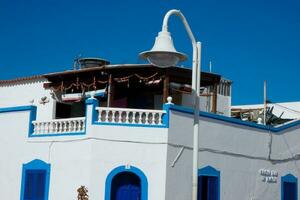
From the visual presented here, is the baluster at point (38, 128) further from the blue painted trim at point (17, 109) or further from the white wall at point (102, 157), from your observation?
the white wall at point (102, 157)

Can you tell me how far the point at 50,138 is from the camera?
1512cm

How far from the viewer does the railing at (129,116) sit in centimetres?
1425

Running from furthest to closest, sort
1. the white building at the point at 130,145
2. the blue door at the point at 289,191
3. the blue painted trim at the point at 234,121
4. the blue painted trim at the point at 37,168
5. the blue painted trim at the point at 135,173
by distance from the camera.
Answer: the blue door at the point at 289,191
the blue painted trim at the point at 37,168
the blue painted trim at the point at 234,121
the white building at the point at 130,145
the blue painted trim at the point at 135,173

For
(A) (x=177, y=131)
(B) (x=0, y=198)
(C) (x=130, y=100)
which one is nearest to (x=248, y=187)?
(A) (x=177, y=131)

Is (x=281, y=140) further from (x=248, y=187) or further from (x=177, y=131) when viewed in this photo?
(x=177, y=131)

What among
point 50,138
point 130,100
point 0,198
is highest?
point 130,100

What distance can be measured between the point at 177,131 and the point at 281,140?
544 centimetres

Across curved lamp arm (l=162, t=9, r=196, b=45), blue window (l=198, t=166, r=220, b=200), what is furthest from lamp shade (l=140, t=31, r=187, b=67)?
blue window (l=198, t=166, r=220, b=200)

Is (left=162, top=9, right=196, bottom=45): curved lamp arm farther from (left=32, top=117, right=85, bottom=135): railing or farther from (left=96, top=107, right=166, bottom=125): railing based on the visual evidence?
(left=32, top=117, right=85, bottom=135): railing

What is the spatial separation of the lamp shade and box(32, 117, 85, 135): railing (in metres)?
6.03

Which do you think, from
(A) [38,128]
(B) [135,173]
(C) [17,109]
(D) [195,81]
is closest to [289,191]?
(B) [135,173]

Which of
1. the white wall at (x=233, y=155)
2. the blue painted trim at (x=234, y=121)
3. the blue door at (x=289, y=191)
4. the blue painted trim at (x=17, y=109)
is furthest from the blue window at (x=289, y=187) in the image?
the blue painted trim at (x=17, y=109)

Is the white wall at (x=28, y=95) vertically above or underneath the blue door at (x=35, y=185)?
above

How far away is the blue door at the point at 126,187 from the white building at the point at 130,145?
1.0 inches
